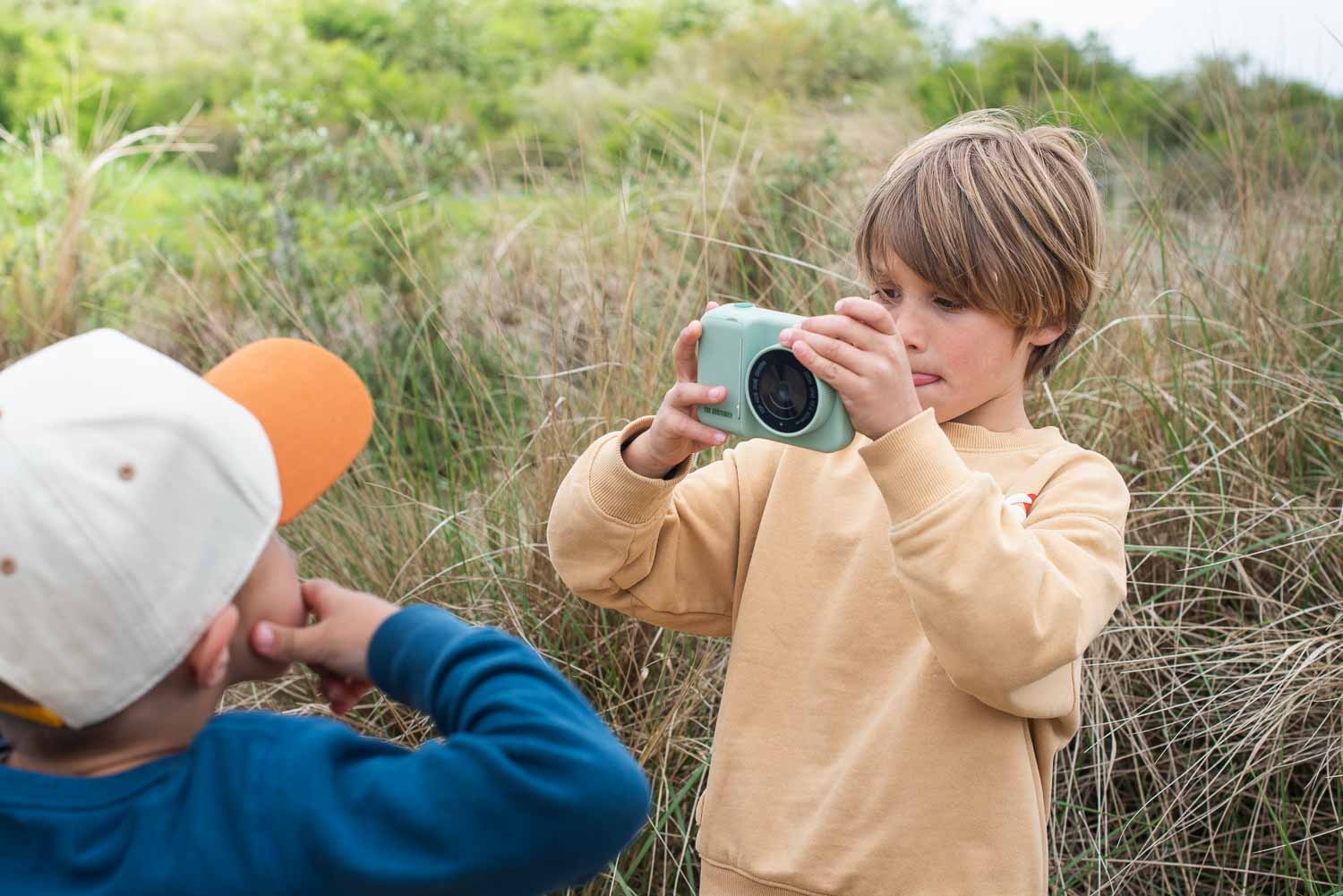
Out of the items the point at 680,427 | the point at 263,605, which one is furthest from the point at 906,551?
the point at 263,605

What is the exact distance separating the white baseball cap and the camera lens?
65 cm

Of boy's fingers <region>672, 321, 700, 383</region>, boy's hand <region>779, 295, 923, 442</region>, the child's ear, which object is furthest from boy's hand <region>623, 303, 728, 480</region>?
the child's ear

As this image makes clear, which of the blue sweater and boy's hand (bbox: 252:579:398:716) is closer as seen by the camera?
the blue sweater

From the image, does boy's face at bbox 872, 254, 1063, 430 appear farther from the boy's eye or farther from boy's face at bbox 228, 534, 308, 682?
boy's face at bbox 228, 534, 308, 682

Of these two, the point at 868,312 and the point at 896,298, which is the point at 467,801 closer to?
the point at 868,312

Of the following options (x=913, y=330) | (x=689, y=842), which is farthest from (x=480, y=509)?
(x=913, y=330)

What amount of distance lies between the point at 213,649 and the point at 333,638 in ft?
0.42

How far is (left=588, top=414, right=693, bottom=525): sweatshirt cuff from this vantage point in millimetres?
1711

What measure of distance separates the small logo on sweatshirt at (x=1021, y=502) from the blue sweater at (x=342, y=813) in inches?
27.1

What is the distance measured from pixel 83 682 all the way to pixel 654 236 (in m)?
2.78

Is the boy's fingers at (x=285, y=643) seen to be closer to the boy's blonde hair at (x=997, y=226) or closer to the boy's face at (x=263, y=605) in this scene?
the boy's face at (x=263, y=605)

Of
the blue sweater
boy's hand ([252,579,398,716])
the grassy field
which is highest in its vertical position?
boy's hand ([252,579,398,716])

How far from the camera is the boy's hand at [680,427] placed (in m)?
1.65

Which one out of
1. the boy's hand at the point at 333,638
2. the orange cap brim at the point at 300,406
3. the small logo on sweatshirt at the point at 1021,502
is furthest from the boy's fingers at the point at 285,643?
the small logo on sweatshirt at the point at 1021,502
